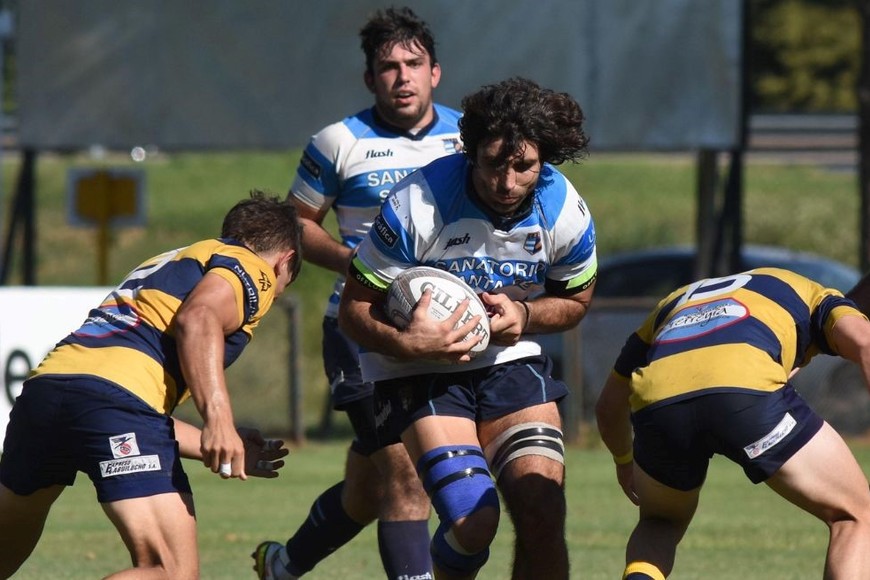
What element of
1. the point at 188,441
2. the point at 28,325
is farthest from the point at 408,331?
the point at 28,325

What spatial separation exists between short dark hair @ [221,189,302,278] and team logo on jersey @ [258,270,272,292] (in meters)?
0.20

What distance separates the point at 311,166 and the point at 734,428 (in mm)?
2583

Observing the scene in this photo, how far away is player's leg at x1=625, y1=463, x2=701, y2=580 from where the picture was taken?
17.3 ft

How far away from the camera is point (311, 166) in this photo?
6.84 m

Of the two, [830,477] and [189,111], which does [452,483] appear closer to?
[830,477]

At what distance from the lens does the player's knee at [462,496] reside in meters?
5.33

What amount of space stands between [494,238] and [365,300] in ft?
1.75

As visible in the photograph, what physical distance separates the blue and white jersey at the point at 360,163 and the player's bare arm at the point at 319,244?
0.04 m

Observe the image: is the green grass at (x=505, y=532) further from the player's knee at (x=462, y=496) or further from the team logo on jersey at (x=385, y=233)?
the team logo on jersey at (x=385, y=233)

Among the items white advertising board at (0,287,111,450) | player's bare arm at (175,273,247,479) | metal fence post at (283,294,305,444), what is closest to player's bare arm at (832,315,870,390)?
player's bare arm at (175,273,247,479)

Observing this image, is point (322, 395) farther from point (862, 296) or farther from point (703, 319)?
point (703, 319)

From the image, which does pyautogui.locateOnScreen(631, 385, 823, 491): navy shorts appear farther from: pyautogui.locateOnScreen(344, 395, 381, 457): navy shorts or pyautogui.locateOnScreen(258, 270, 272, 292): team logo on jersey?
pyautogui.locateOnScreen(344, 395, 381, 457): navy shorts

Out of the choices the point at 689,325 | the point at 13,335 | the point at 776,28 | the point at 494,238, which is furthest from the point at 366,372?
the point at 776,28

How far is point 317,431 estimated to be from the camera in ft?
51.4
